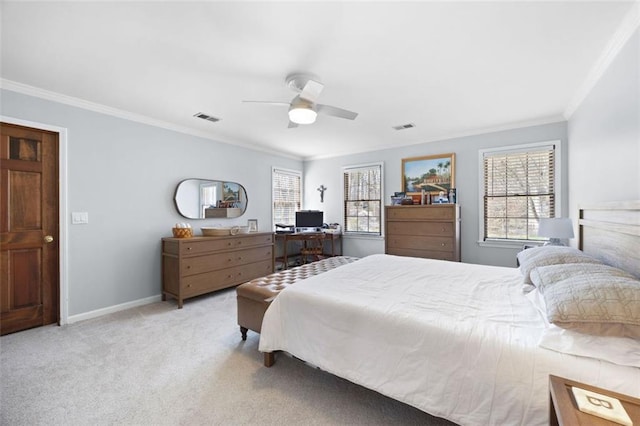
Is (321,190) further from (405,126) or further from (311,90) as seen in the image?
(311,90)

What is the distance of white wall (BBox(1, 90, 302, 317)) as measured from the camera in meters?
3.12

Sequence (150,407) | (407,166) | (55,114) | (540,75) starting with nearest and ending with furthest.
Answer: (150,407), (540,75), (55,114), (407,166)

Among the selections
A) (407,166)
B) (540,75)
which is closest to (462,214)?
(407,166)

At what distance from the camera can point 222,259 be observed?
406 cm

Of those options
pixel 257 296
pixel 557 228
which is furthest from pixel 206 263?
pixel 557 228

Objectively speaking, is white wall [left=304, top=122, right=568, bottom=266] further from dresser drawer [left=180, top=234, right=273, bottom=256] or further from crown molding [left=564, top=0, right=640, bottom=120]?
dresser drawer [left=180, top=234, right=273, bottom=256]

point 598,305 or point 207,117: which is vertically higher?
point 207,117

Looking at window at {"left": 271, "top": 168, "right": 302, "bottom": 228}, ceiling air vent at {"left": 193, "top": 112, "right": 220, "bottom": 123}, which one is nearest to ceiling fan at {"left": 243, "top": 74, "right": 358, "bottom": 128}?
ceiling air vent at {"left": 193, "top": 112, "right": 220, "bottom": 123}

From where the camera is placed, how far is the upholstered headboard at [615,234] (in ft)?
5.21

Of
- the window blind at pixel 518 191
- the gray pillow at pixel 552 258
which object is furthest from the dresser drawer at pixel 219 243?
the window blind at pixel 518 191

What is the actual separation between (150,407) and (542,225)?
4135 mm

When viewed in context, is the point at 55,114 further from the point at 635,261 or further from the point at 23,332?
the point at 635,261

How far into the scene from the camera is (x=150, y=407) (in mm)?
1764

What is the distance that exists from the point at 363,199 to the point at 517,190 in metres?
2.62
